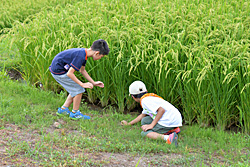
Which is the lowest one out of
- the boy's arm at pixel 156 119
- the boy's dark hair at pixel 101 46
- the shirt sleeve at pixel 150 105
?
the boy's arm at pixel 156 119

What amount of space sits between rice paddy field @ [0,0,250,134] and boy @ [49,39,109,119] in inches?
14.7

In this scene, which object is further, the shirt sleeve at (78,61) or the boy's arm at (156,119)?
the shirt sleeve at (78,61)

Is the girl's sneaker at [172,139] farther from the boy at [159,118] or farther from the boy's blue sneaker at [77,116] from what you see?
the boy's blue sneaker at [77,116]

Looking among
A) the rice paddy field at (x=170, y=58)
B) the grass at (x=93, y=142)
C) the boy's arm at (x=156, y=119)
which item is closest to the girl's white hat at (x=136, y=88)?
the rice paddy field at (x=170, y=58)

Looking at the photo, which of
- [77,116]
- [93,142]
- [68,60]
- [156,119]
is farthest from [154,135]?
[68,60]

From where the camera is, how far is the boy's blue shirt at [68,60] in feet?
11.6

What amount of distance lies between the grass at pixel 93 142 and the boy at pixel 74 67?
177 millimetres

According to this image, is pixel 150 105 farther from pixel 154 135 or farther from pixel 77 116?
pixel 77 116

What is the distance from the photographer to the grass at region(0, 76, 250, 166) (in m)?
2.79

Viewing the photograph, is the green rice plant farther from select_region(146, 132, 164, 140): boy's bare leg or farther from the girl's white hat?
the girl's white hat

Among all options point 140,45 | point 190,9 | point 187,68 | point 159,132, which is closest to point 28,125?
point 159,132

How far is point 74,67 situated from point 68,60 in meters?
0.23

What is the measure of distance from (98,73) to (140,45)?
74 centimetres

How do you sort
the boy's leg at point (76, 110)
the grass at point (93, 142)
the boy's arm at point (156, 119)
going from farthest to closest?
the boy's leg at point (76, 110)
the boy's arm at point (156, 119)
the grass at point (93, 142)
